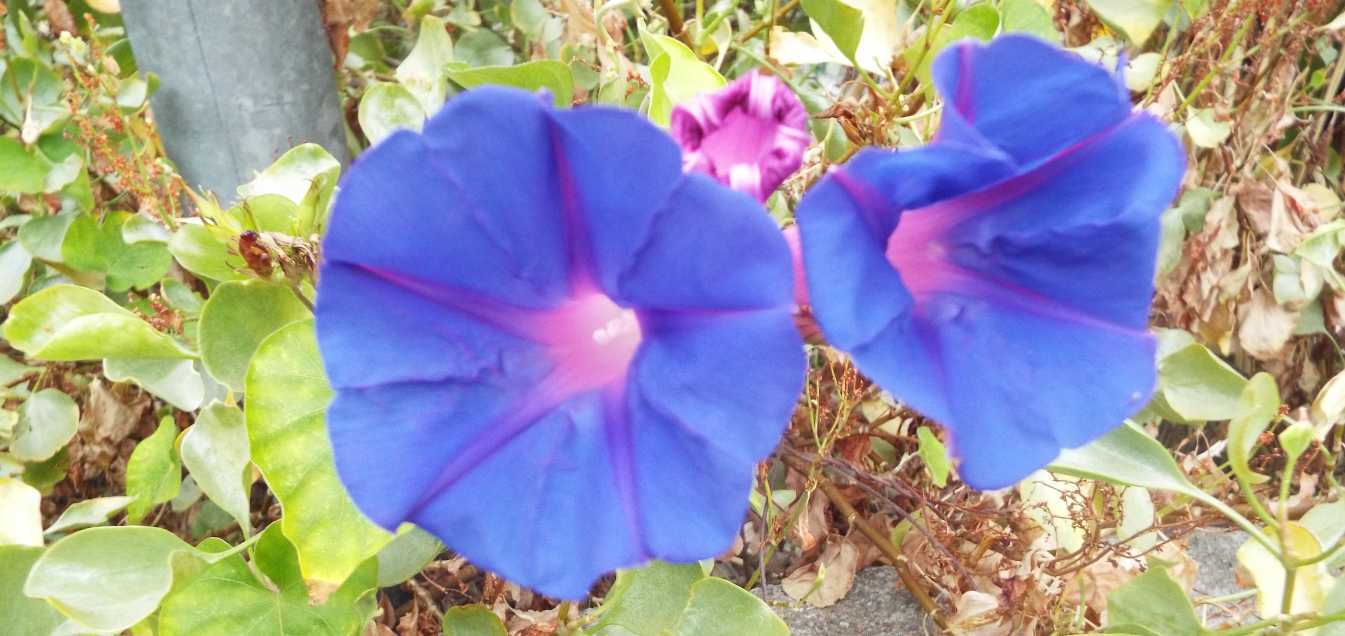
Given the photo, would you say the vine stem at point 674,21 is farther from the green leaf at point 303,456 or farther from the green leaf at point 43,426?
the green leaf at point 43,426

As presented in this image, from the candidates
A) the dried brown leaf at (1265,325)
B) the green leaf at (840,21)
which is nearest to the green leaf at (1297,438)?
the green leaf at (840,21)

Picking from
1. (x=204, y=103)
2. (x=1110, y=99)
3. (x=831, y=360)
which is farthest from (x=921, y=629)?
(x=204, y=103)

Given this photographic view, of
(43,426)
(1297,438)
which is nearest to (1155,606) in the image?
(1297,438)

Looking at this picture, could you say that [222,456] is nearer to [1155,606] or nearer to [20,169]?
[20,169]

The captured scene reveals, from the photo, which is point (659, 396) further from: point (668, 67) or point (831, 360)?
point (831, 360)

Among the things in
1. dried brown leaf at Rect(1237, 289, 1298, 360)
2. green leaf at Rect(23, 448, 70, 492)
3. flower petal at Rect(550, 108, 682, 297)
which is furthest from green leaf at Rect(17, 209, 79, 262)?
dried brown leaf at Rect(1237, 289, 1298, 360)

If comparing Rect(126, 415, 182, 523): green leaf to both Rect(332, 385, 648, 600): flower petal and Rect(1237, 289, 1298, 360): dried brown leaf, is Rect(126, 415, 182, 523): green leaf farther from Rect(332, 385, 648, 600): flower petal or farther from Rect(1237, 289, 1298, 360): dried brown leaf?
Rect(1237, 289, 1298, 360): dried brown leaf
